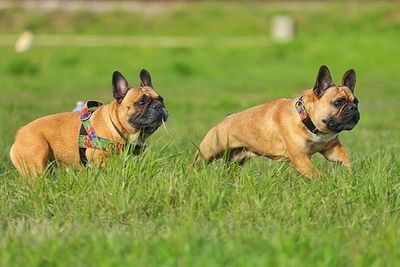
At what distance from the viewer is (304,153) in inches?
374

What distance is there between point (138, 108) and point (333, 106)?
1.67 metres

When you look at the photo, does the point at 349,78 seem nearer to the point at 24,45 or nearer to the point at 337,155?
the point at 337,155

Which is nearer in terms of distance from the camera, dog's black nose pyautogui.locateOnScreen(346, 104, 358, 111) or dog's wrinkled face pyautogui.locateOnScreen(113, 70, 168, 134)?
dog's black nose pyautogui.locateOnScreen(346, 104, 358, 111)

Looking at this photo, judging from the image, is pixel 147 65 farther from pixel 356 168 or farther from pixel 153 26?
pixel 356 168

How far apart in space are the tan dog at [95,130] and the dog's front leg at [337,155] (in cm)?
150

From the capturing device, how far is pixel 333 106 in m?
9.30

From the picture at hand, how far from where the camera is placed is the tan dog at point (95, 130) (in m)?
9.41

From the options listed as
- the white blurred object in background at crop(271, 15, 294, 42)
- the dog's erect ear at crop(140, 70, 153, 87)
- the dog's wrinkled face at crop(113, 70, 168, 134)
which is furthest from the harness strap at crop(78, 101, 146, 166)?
the white blurred object in background at crop(271, 15, 294, 42)

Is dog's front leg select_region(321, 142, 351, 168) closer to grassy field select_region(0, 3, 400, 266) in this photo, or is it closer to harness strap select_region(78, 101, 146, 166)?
grassy field select_region(0, 3, 400, 266)

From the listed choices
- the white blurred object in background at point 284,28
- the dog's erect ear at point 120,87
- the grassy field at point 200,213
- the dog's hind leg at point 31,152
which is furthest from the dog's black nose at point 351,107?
the white blurred object in background at point 284,28

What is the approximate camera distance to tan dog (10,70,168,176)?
9.41m

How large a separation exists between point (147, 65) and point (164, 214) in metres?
23.1

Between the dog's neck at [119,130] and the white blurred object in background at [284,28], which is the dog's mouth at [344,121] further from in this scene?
the white blurred object in background at [284,28]

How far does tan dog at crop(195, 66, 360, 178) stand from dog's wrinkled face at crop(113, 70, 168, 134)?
0.50 meters
